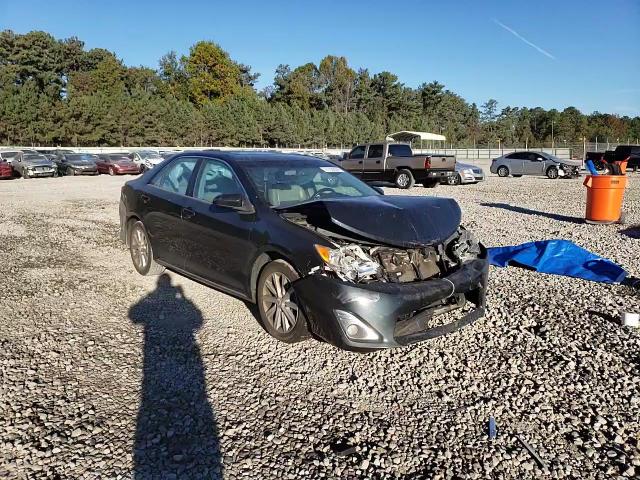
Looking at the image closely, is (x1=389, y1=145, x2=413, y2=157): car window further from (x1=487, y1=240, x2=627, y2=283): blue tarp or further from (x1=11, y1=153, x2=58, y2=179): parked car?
(x1=11, y1=153, x2=58, y2=179): parked car

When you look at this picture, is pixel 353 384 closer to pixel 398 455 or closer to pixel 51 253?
pixel 398 455

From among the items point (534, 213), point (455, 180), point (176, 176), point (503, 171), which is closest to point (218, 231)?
point (176, 176)

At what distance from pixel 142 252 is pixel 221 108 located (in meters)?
65.6

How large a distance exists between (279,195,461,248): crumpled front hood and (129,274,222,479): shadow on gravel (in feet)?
4.64

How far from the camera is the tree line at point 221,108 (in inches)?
2238

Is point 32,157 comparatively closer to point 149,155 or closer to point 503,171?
point 149,155

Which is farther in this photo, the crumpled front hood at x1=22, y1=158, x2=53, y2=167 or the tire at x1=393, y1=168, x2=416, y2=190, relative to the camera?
the crumpled front hood at x1=22, y1=158, x2=53, y2=167

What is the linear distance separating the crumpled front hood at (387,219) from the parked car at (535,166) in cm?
2442

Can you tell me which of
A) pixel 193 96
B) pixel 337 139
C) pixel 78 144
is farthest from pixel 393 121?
pixel 78 144

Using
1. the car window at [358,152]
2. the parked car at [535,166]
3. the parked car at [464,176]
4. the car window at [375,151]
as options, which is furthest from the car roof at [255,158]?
the parked car at [535,166]

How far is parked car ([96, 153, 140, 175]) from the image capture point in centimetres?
3120

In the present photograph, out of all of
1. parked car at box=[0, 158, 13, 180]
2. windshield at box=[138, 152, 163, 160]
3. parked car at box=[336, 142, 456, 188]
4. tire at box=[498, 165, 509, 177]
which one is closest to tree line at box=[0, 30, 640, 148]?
windshield at box=[138, 152, 163, 160]

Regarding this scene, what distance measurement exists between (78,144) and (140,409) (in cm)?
6184

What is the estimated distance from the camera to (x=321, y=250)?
3637mm
